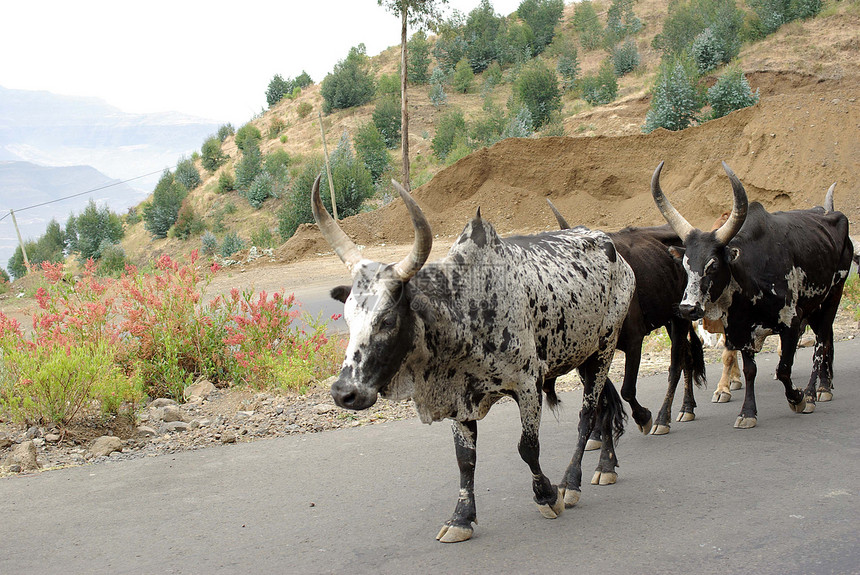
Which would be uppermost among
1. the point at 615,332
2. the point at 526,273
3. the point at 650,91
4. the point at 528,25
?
the point at 528,25

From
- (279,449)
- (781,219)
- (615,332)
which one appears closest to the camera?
(615,332)

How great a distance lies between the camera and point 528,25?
65.8 m

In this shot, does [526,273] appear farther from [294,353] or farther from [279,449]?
[294,353]

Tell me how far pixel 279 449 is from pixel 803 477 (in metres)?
4.22

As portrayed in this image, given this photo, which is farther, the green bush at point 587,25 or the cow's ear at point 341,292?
the green bush at point 587,25

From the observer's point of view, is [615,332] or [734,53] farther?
[734,53]

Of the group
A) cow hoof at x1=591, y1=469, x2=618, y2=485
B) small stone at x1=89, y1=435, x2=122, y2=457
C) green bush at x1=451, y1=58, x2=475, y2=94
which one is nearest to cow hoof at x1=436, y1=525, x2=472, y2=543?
cow hoof at x1=591, y1=469, x2=618, y2=485

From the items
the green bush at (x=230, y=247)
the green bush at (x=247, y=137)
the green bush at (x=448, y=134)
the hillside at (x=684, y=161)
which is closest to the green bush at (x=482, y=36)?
the green bush at (x=448, y=134)

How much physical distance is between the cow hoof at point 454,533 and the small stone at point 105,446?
3734 mm

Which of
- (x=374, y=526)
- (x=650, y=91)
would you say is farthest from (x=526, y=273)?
(x=650, y=91)

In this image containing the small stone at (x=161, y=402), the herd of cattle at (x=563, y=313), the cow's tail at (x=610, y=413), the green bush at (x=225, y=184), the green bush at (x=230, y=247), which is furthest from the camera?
the green bush at (x=225, y=184)

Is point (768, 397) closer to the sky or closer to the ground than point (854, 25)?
closer to the ground

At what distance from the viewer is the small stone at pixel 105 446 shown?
273 inches

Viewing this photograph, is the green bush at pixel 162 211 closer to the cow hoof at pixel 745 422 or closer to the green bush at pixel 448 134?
the green bush at pixel 448 134
